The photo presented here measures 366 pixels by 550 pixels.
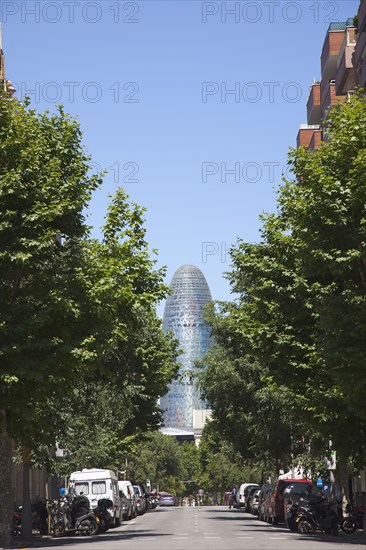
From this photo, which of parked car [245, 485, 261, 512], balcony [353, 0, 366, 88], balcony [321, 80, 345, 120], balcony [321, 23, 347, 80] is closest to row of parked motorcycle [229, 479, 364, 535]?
parked car [245, 485, 261, 512]

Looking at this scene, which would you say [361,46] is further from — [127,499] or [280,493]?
[127,499]

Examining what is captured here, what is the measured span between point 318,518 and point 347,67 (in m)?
30.6

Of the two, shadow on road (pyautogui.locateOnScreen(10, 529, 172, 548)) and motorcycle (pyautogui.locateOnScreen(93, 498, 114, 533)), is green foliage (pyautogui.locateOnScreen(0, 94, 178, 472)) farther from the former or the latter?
motorcycle (pyautogui.locateOnScreen(93, 498, 114, 533))

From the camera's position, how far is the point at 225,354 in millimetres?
55562

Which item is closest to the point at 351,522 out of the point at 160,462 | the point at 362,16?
the point at 362,16

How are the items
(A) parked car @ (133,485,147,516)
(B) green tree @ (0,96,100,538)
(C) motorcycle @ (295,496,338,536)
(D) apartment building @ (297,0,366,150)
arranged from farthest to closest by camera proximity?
(A) parked car @ (133,485,147,516), (D) apartment building @ (297,0,366,150), (C) motorcycle @ (295,496,338,536), (B) green tree @ (0,96,100,538)

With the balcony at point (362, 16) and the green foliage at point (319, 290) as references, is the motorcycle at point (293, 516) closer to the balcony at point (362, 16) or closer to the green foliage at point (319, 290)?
the green foliage at point (319, 290)

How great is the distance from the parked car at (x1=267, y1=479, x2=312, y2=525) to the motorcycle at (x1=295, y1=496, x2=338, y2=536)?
5049 mm

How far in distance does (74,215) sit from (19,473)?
3295cm

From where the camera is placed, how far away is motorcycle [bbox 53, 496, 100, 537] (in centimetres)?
3988

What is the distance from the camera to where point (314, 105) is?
3046 inches

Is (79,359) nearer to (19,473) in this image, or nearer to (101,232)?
(101,232)

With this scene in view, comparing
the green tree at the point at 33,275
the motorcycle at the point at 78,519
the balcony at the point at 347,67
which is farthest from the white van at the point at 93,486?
the balcony at the point at 347,67

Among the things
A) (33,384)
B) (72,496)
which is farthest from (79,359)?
(72,496)
